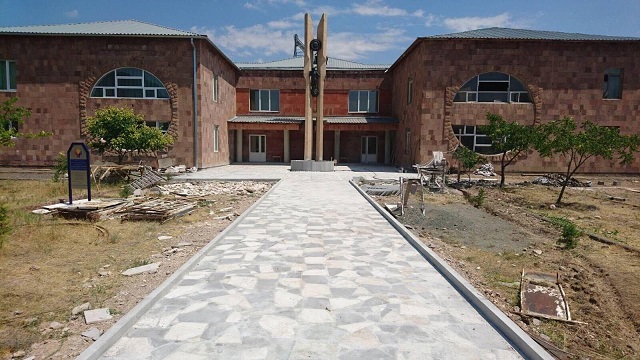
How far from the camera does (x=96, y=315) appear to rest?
3.93 m

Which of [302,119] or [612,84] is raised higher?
[612,84]

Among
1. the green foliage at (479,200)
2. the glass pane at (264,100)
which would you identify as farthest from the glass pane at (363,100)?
the green foliage at (479,200)

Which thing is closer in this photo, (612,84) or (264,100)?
(612,84)

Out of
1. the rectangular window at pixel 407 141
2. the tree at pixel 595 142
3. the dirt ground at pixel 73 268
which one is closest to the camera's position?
the dirt ground at pixel 73 268

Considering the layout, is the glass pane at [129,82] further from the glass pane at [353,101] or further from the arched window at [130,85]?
the glass pane at [353,101]

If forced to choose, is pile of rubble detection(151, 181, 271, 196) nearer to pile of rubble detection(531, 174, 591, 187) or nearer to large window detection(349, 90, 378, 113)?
pile of rubble detection(531, 174, 591, 187)

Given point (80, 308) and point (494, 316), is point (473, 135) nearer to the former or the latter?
point (494, 316)

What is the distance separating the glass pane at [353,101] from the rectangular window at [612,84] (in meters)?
14.9

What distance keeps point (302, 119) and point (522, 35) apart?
1454cm

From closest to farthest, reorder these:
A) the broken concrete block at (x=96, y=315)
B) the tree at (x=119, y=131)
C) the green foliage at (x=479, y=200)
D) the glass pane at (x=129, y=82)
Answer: the broken concrete block at (x=96, y=315) → the green foliage at (x=479, y=200) → the tree at (x=119, y=131) → the glass pane at (x=129, y=82)

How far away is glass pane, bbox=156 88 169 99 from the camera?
20.4 meters

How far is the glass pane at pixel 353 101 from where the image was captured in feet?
90.1

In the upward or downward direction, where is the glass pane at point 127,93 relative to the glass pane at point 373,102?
downward

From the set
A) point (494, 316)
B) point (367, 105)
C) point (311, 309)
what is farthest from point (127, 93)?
point (494, 316)
